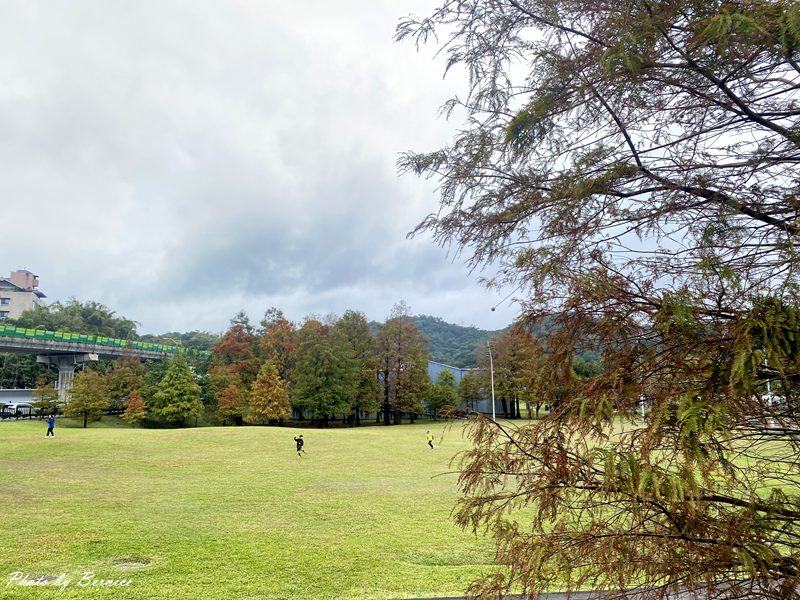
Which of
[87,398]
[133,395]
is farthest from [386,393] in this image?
[87,398]

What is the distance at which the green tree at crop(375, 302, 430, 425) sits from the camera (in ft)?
137

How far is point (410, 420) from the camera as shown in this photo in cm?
4781

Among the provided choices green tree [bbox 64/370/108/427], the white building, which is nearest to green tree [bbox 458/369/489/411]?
green tree [bbox 64/370/108/427]

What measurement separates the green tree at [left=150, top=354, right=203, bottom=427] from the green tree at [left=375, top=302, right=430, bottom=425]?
14941mm

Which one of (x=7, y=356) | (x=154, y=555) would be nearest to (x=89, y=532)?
(x=154, y=555)

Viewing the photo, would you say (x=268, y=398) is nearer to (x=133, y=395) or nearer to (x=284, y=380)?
(x=284, y=380)

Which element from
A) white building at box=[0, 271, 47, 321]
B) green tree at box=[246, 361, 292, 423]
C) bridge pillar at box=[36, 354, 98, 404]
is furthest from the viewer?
white building at box=[0, 271, 47, 321]

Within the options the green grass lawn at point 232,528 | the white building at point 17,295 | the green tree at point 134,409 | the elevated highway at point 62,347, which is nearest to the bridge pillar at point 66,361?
the elevated highway at point 62,347

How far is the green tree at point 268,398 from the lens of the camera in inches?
1415

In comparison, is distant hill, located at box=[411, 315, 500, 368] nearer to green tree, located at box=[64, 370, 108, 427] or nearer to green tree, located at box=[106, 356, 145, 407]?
green tree, located at box=[106, 356, 145, 407]

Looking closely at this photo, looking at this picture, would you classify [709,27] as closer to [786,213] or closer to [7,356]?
[786,213]

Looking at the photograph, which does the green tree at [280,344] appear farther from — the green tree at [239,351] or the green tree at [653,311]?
the green tree at [653,311]

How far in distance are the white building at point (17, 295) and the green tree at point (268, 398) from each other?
56597mm

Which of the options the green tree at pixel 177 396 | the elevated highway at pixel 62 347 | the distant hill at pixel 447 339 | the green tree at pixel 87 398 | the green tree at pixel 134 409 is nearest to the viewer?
the green tree at pixel 87 398
